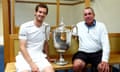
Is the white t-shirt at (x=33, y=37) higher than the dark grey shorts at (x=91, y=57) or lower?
higher

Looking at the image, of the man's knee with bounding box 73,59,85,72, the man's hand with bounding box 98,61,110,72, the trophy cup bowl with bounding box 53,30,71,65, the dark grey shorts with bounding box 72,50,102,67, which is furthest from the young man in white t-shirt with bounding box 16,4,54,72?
the man's hand with bounding box 98,61,110,72

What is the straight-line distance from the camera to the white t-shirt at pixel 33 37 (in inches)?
90.6

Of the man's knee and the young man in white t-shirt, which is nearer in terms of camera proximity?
the young man in white t-shirt

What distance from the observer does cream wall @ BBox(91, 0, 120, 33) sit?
3.64 meters

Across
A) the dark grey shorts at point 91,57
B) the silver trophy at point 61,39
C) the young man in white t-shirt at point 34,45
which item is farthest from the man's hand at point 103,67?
the young man in white t-shirt at point 34,45

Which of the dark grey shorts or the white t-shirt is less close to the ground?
the white t-shirt

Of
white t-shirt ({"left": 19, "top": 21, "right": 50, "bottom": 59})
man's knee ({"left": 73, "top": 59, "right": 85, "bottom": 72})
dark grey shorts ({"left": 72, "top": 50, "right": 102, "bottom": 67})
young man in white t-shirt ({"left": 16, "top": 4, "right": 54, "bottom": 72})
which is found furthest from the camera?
dark grey shorts ({"left": 72, "top": 50, "right": 102, "bottom": 67})

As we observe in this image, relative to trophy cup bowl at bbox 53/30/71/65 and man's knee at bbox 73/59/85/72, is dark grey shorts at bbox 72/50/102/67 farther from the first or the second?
trophy cup bowl at bbox 53/30/71/65

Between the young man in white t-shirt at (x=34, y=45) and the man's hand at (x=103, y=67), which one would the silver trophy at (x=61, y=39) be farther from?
the man's hand at (x=103, y=67)

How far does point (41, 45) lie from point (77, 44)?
73cm

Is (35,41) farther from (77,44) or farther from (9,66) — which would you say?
(77,44)

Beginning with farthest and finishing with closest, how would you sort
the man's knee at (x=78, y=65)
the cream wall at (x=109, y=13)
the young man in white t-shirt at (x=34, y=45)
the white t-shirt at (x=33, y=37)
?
the cream wall at (x=109, y=13), the man's knee at (x=78, y=65), the white t-shirt at (x=33, y=37), the young man in white t-shirt at (x=34, y=45)

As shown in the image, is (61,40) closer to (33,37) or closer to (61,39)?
(61,39)

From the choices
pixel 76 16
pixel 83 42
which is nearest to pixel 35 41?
pixel 83 42
